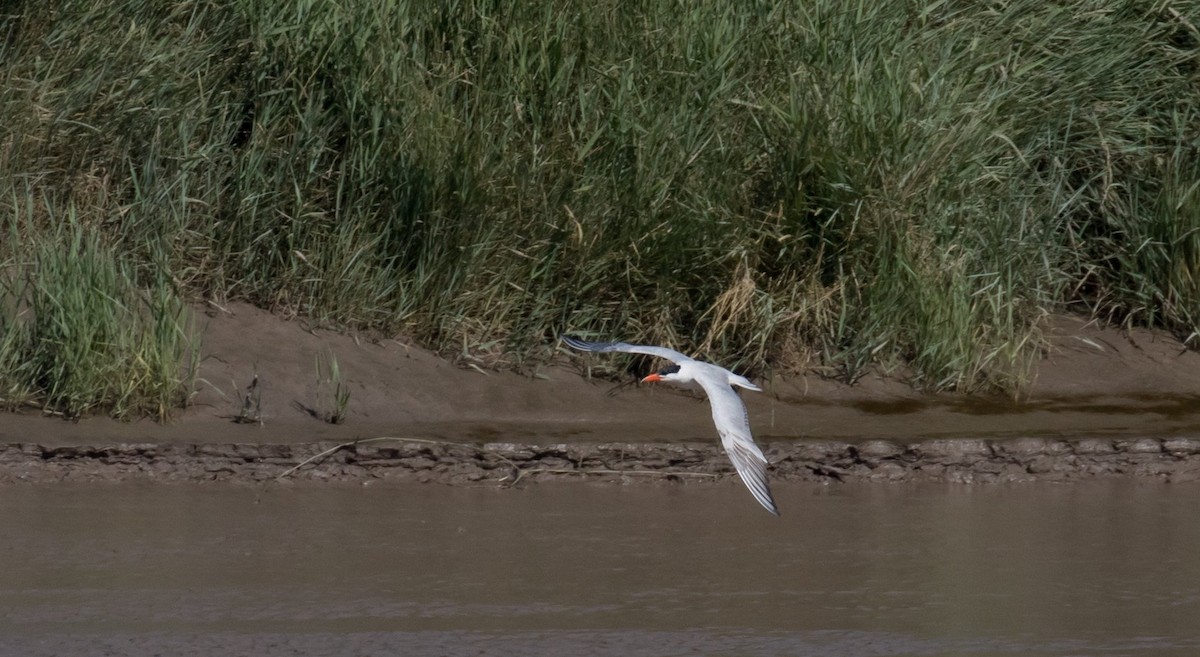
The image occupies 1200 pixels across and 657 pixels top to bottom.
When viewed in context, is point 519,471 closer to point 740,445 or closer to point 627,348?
point 627,348

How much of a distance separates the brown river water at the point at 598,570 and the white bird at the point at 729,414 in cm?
27

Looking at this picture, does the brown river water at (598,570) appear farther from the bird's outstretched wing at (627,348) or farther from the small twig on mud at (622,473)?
the bird's outstretched wing at (627,348)

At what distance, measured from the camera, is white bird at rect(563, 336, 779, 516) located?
392 cm

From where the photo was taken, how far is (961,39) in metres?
6.53

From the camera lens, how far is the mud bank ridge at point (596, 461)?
15.6ft

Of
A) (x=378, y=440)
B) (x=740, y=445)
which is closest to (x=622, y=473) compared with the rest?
(x=378, y=440)

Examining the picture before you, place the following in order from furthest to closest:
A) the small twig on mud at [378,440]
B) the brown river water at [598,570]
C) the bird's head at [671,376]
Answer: the small twig on mud at [378,440] → the bird's head at [671,376] → the brown river water at [598,570]

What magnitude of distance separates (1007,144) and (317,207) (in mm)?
2774

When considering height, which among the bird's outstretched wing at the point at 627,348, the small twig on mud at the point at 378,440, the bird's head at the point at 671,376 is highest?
the bird's outstretched wing at the point at 627,348

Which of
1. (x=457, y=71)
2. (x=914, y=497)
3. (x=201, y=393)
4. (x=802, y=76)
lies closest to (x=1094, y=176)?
(x=802, y=76)

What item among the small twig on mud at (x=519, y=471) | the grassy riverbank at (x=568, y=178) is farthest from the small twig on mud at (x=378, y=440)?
the grassy riverbank at (x=568, y=178)

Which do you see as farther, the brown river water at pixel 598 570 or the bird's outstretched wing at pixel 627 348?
the bird's outstretched wing at pixel 627 348

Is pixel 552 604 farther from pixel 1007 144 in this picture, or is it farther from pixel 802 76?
pixel 1007 144

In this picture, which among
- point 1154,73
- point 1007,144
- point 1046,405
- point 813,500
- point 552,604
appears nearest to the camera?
point 552,604
